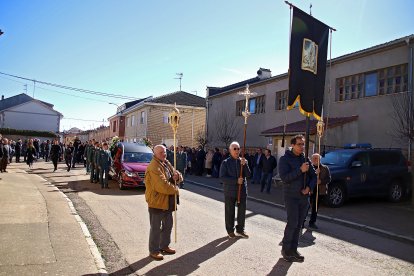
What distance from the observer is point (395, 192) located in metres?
14.1

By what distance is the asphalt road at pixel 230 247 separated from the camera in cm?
579

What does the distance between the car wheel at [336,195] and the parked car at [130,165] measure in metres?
6.53

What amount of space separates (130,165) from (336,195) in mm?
7423

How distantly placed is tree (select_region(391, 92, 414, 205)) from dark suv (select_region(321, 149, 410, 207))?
0.94 metres

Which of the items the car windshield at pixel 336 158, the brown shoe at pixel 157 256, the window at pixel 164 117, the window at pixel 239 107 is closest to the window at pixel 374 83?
the car windshield at pixel 336 158

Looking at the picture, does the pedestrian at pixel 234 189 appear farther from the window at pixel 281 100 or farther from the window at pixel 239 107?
the window at pixel 239 107

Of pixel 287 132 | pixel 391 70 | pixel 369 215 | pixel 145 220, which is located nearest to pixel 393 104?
pixel 391 70

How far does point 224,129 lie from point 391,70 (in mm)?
14763

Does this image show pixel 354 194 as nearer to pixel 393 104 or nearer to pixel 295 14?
pixel 393 104

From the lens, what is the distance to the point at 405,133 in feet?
48.5

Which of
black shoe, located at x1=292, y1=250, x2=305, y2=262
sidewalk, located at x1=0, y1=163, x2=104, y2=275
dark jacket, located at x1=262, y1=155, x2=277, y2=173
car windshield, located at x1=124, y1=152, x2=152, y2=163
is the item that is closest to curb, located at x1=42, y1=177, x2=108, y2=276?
sidewalk, located at x1=0, y1=163, x2=104, y2=275

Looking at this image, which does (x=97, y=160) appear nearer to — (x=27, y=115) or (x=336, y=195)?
(x=336, y=195)

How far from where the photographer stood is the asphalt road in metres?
5.79

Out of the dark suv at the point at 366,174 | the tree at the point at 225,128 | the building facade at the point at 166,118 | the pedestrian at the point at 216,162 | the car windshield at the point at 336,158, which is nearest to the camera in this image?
the dark suv at the point at 366,174
